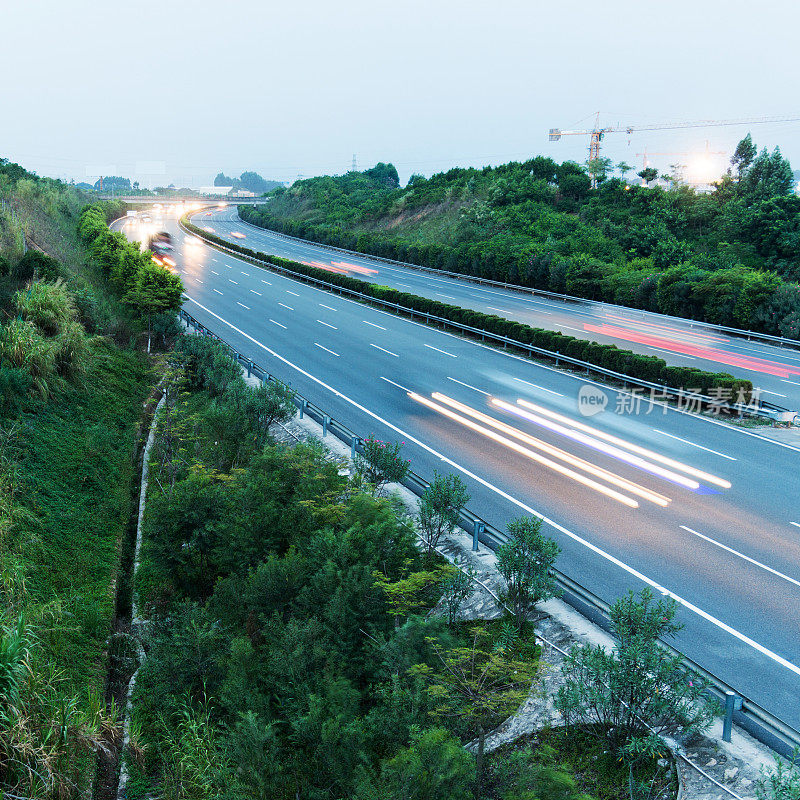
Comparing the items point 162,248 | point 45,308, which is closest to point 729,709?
point 45,308

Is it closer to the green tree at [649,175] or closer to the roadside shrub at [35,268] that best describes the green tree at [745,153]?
the green tree at [649,175]

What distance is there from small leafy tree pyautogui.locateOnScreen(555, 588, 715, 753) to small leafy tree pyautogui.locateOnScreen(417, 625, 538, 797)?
0.66 meters

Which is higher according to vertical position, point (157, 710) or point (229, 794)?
point (229, 794)

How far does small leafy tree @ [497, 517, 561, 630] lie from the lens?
9.88 metres

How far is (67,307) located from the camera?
21.2 m

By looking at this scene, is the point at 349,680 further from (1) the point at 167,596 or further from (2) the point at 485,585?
(1) the point at 167,596

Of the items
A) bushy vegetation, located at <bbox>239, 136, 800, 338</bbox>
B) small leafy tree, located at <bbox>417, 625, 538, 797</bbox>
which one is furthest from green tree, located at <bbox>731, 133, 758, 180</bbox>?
small leafy tree, located at <bbox>417, 625, 538, 797</bbox>

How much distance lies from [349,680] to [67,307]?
698 inches

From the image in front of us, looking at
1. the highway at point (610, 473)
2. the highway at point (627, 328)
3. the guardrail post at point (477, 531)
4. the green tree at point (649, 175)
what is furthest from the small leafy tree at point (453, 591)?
the green tree at point (649, 175)

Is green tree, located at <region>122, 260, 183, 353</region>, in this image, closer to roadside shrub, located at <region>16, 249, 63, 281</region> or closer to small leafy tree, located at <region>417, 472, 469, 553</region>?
roadside shrub, located at <region>16, 249, 63, 281</region>

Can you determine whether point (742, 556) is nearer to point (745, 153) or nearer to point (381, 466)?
point (381, 466)

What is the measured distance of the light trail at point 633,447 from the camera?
1571 centimetres

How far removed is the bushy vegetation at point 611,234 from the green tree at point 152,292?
27241 millimetres

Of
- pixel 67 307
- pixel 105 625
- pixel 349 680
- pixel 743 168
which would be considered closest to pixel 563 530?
pixel 349 680
